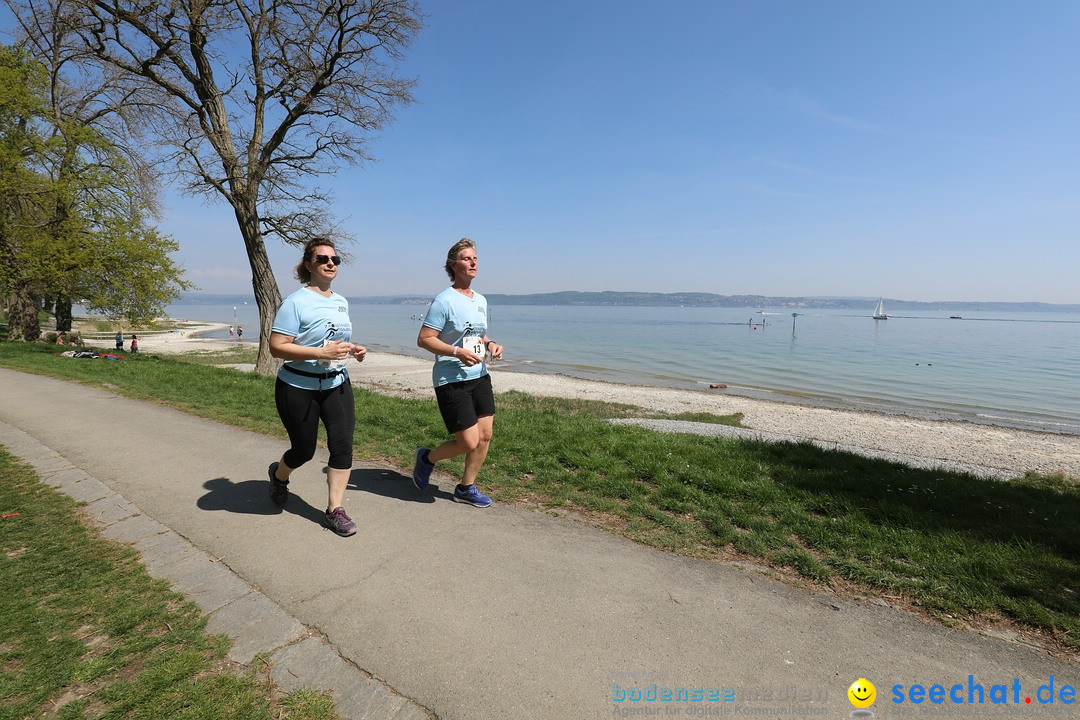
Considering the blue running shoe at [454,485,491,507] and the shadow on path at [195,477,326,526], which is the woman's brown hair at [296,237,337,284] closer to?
the shadow on path at [195,477,326,526]

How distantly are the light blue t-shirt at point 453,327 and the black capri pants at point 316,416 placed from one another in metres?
0.72

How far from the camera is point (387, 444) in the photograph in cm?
626

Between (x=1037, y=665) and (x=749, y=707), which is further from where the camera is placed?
(x=1037, y=665)

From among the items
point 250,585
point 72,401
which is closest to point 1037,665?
point 250,585

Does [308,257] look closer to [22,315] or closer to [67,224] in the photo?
[67,224]

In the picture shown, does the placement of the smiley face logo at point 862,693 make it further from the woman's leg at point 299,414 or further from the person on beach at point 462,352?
the woman's leg at point 299,414

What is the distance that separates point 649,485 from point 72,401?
925 cm

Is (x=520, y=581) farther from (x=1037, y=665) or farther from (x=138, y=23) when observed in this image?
(x=138, y=23)

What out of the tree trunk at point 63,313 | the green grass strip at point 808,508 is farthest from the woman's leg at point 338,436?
the tree trunk at point 63,313

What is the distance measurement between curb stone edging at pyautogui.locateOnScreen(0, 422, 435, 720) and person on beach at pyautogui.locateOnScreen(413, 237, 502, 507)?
1671 mm

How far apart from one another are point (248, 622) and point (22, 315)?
78.6 feet

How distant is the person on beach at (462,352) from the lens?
3.99 meters

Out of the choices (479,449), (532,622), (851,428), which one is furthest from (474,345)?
(851,428)

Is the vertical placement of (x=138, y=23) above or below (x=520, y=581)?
above
